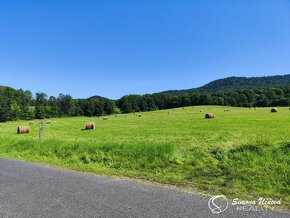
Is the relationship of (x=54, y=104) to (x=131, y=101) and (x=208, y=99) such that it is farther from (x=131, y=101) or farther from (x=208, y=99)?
(x=208, y=99)

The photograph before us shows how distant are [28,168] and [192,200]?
24.9ft

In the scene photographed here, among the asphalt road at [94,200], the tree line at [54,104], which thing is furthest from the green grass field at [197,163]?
the tree line at [54,104]

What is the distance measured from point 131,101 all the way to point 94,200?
120685 mm

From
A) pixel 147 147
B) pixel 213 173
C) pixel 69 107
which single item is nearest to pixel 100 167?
pixel 147 147

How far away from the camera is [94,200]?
7.62 metres

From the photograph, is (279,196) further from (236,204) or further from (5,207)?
(5,207)

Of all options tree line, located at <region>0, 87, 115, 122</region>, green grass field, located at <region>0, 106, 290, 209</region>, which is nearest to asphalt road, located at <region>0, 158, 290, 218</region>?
green grass field, located at <region>0, 106, 290, 209</region>

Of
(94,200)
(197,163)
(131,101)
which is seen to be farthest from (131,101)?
(94,200)

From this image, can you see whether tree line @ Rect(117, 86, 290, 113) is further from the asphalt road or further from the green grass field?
the asphalt road

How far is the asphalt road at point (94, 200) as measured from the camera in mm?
6594

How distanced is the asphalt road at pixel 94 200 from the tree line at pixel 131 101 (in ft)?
340

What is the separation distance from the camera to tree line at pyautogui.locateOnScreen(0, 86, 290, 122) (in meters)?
115

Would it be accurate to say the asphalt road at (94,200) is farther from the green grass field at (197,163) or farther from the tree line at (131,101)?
the tree line at (131,101)

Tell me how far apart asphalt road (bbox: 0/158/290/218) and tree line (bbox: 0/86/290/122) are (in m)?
104
